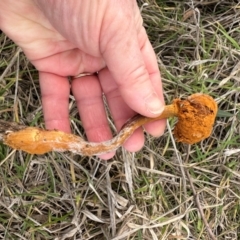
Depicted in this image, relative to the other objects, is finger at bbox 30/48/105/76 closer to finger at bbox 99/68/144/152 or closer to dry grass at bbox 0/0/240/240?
finger at bbox 99/68/144/152

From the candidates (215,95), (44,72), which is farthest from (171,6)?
(44,72)

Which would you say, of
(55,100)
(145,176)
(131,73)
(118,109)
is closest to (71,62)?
(55,100)

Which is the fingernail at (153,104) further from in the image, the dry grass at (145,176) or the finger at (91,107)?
the dry grass at (145,176)

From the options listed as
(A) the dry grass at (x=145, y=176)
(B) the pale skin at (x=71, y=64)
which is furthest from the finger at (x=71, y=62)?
(A) the dry grass at (x=145, y=176)

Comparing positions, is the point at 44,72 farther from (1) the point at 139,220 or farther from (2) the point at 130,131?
(1) the point at 139,220

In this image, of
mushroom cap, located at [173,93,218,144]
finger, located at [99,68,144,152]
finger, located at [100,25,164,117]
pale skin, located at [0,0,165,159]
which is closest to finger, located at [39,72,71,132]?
pale skin, located at [0,0,165,159]

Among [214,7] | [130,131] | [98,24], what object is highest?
[98,24]
